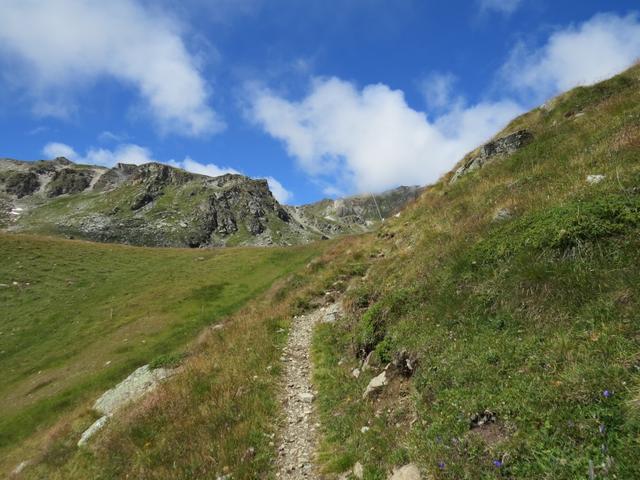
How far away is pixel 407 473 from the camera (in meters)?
6.50

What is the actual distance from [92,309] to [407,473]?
138 feet

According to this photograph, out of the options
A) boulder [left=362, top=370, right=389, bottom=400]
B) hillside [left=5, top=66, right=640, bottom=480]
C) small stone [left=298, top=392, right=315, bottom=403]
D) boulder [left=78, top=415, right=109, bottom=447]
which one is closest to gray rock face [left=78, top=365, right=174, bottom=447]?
boulder [left=78, top=415, right=109, bottom=447]

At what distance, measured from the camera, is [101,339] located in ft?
109

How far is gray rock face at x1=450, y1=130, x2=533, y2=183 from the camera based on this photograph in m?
24.8

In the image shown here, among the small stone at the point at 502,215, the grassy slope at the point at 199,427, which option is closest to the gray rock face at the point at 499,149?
the small stone at the point at 502,215

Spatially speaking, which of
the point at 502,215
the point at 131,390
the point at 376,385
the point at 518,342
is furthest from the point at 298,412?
the point at 131,390

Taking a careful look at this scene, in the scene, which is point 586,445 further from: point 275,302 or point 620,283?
point 275,302

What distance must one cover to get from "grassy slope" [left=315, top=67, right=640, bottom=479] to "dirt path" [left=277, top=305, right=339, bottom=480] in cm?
58

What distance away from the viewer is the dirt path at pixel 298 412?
907 centimetres

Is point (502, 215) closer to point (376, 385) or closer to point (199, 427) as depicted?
point (376, 385)

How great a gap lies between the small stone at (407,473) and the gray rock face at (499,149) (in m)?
22.5

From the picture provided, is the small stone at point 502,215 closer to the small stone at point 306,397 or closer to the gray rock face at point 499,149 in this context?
the small stone at point 306,397

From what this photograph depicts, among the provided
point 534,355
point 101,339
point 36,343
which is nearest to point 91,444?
point 534,355

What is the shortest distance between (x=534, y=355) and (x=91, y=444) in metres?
14.7
